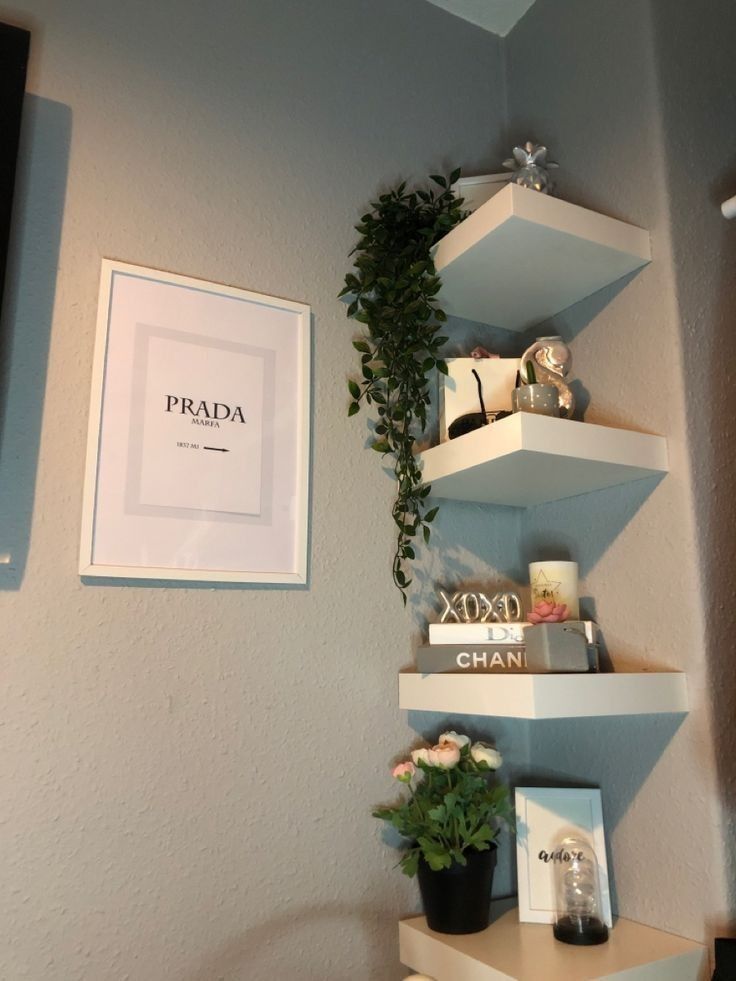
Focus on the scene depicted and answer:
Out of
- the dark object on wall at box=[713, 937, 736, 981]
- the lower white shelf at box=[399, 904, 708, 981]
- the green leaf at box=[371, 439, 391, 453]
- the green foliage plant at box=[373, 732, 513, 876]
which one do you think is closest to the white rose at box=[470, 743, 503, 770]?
the green foliage plant at box=[373, 732, 513, 876]

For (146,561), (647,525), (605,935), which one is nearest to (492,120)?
(647,525)

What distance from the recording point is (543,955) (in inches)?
36.7

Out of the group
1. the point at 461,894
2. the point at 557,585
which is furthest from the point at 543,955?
the point at 557,585

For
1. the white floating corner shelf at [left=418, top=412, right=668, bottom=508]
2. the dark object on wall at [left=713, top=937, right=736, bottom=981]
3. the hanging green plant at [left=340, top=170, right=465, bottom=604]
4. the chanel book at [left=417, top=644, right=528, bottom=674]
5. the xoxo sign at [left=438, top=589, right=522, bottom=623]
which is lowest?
the dark object on wall at [left=713, top=937, right=736, bottom=981]

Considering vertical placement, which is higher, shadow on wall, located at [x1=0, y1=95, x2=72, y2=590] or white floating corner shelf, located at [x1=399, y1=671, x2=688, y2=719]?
shadow on wall, located at [x1=0, y1=95, x2=72, y2=590]

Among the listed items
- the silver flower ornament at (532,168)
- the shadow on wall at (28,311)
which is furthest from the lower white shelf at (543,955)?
the silver flower ornament at (532,168)

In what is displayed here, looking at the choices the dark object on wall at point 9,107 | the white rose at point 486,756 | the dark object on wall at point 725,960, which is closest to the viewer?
the dark object on wall at point 725,960

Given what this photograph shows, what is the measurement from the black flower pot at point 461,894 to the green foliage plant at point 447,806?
14 mm

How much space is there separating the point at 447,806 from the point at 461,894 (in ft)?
0.37

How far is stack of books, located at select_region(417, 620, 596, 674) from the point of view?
104 centimetres

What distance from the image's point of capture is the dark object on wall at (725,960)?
843 mm

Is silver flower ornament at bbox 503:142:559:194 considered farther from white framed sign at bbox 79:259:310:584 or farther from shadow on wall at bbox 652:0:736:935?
white framed sign at bbox 79:259:310:584

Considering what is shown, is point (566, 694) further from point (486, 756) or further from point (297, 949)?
point (297, 949)

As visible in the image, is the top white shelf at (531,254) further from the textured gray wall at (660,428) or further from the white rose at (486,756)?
the white rose at (486,756)
